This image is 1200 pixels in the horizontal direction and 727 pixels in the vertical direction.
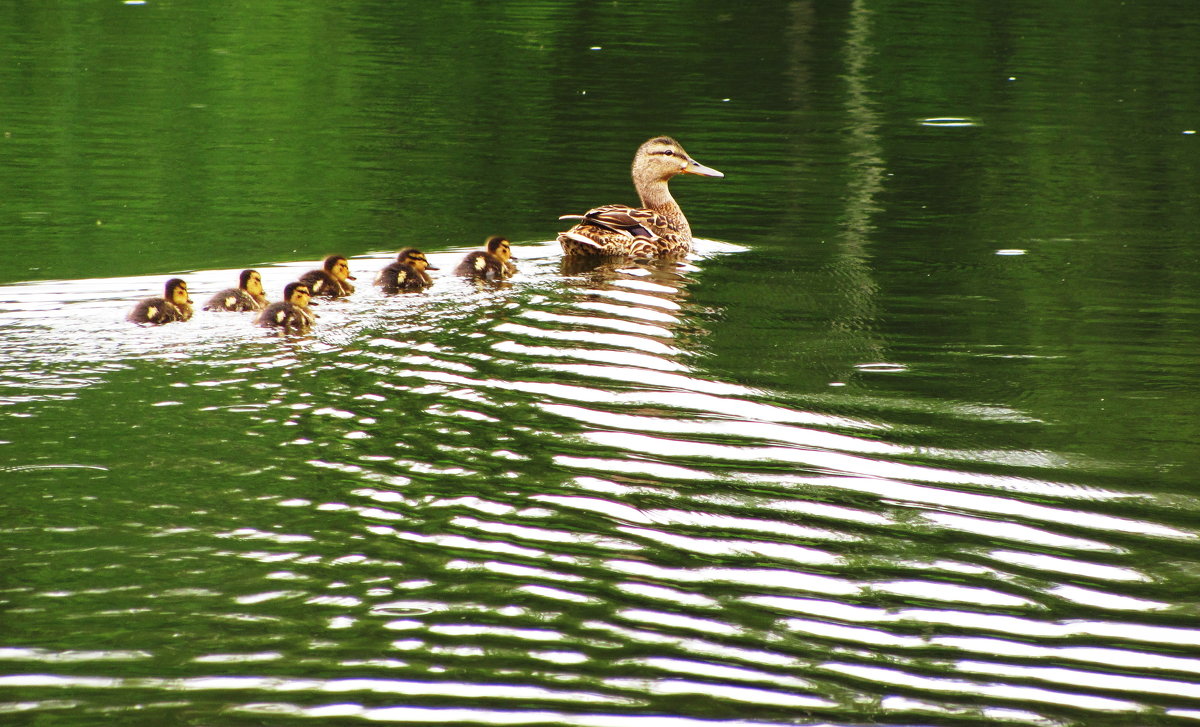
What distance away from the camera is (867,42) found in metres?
23.8

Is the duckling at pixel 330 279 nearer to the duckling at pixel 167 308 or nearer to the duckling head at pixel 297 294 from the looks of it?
the duckling head at pixel 297 294

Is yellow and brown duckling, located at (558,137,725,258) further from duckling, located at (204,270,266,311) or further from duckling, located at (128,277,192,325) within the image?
duckling, located at (128,277,192,325)

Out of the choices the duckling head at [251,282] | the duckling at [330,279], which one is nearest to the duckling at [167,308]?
the duckling head at [251,282]

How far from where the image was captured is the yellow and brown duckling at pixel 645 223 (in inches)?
392

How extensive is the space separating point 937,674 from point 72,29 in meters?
20.7

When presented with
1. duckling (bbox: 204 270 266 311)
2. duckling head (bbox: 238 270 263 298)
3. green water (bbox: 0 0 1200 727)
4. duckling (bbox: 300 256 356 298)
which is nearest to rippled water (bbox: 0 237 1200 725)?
green water (bbox: 0 0 1200 727)

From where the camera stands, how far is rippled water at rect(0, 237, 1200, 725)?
4117 mm

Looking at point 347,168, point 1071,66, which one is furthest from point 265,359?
point 1071,66

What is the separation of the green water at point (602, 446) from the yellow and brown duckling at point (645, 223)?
23cm

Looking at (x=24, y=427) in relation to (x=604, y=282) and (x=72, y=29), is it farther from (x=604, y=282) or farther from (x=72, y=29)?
(x=72, y=29)

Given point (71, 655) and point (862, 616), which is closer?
point (71, 655)

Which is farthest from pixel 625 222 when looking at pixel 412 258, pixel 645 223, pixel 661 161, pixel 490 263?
pixel 412 258

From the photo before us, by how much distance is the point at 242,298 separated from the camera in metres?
8.21

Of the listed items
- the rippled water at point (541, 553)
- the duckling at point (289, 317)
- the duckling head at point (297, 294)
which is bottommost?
the rippled water at point (541, 553)
